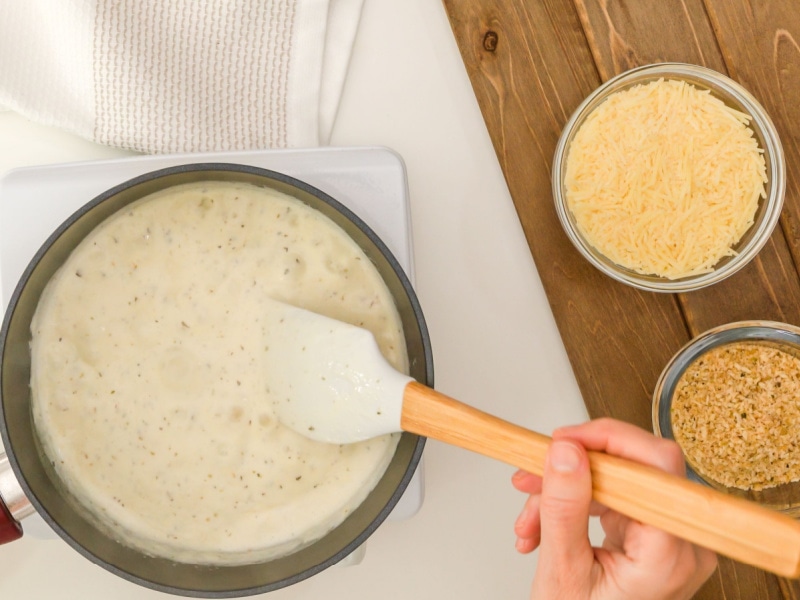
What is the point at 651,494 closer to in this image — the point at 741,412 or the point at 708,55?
the point at 741,412

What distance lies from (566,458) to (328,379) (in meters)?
0.22

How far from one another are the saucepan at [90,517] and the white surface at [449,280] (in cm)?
20

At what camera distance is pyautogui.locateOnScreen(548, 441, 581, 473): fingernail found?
553 mm

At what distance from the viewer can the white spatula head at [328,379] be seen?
0.63m

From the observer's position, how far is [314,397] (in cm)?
67

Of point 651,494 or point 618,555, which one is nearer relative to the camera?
point 651,494

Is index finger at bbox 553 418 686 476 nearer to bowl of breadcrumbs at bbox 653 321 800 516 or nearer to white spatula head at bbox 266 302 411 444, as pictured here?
white spatula head at bbox 266 302 411 444

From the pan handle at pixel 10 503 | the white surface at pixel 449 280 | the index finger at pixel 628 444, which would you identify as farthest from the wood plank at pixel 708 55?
the pan handle at pixel 10 503

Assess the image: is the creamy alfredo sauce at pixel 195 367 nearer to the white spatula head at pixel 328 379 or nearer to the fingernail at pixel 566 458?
the white spatula head at pixel 328 379

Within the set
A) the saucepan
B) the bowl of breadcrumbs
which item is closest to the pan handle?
the saucepan

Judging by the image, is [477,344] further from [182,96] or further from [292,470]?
[182,96]

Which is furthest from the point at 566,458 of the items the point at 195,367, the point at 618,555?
the point at 195,367

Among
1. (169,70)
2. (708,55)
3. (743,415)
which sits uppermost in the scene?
(169,70)

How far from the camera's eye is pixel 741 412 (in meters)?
0.90
